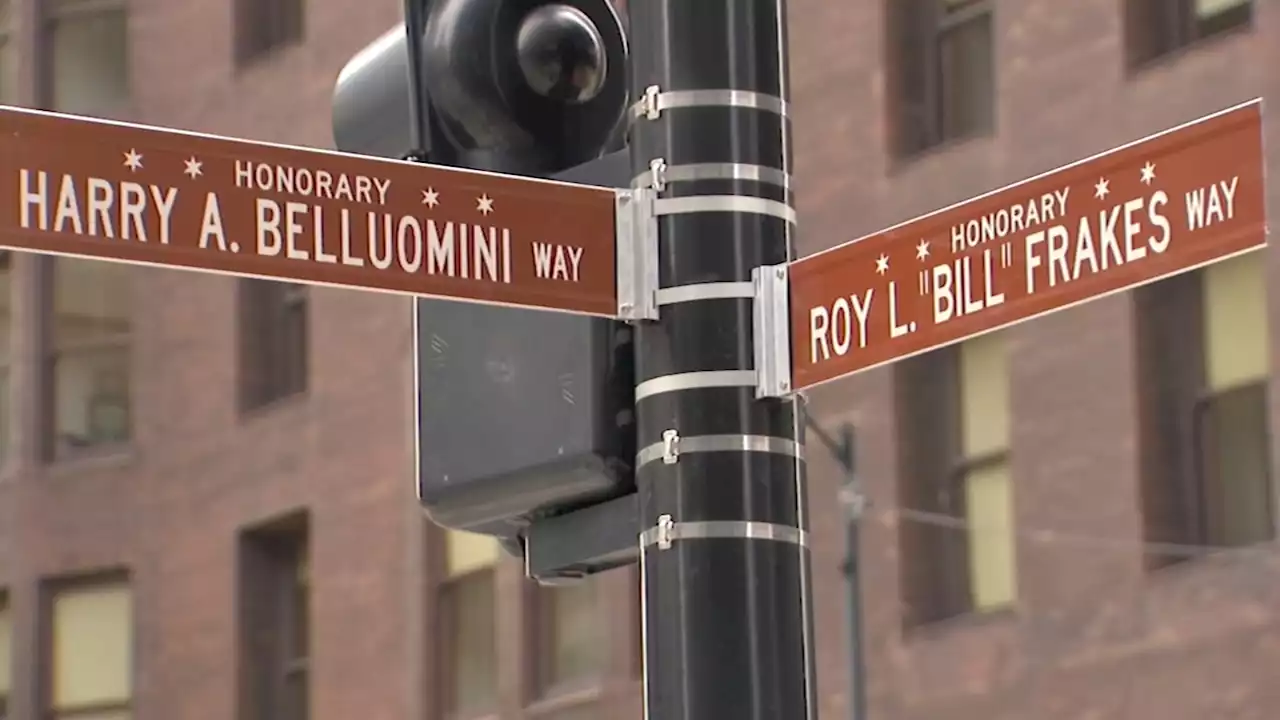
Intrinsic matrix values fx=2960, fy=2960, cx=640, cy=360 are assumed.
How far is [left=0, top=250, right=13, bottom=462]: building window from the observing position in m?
31.5

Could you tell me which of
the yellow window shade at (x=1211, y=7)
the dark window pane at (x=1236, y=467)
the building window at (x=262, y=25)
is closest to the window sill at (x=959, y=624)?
the dark window pane at (x=1236, y=467)

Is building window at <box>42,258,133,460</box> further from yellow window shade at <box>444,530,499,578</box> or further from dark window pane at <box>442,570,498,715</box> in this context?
dark window pane at <box>442,570,498,715</box>

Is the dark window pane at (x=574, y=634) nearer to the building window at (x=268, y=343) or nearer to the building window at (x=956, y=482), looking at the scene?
the building window at (x=956, y=482)

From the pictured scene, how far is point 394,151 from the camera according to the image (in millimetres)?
5500

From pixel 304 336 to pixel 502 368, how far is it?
24403mm

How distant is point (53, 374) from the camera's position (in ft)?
103

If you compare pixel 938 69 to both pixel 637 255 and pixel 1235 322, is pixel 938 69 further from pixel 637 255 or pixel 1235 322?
pixel 637 255

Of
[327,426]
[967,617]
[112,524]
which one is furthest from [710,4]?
[112,524]

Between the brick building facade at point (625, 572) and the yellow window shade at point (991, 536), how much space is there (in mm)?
26

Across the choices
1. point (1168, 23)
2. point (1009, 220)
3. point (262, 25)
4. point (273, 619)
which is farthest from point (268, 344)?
point (1009, 220)

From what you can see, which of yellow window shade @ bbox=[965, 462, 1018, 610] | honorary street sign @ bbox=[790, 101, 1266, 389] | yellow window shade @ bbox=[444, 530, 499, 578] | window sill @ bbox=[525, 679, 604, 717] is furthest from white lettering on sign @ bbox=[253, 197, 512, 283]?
yellow window shade @ bbox=[444, 530, 499, 578]

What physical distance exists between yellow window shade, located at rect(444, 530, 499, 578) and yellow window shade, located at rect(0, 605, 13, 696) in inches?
247

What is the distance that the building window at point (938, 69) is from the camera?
21.8 m

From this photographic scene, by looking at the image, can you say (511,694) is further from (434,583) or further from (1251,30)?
(1251,30)
